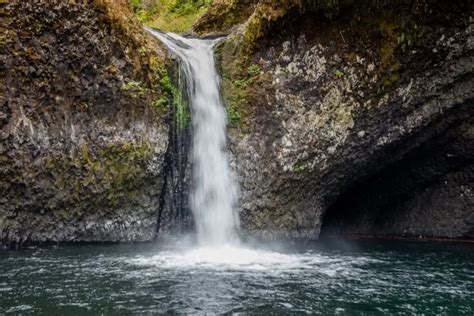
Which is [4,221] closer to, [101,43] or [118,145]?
[118,145]

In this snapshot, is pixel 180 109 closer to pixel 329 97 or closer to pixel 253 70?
pixel 253 70

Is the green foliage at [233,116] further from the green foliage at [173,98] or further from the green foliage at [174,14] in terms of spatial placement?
the green foliage at [174,14]

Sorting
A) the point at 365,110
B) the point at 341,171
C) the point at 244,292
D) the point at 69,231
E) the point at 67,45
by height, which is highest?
the point at 67,45

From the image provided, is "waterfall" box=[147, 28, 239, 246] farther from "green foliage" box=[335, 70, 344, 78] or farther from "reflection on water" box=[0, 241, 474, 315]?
"green foliage" box=[335, 70, 344, 78]

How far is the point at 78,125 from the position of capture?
9.77m

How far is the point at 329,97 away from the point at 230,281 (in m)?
5.07

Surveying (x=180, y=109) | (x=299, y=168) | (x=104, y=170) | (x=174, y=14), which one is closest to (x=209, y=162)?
(x=180, y=109)

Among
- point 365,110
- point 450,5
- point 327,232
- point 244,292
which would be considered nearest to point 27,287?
point 244,292

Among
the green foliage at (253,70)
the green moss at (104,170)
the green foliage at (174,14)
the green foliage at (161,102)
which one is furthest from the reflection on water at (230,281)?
the green foliage at (174,14)

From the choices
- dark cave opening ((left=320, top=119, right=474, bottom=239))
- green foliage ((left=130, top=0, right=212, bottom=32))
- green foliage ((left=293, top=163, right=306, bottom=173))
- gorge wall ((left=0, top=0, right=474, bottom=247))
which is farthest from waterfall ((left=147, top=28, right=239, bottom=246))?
green foliage ((left=130, top=0, right=212, bottom=32))

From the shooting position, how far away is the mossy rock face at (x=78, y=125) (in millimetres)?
9211

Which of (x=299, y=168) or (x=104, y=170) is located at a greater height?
(x=299, y=168)

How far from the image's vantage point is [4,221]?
30.4 ft

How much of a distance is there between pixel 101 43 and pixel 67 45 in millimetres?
654
